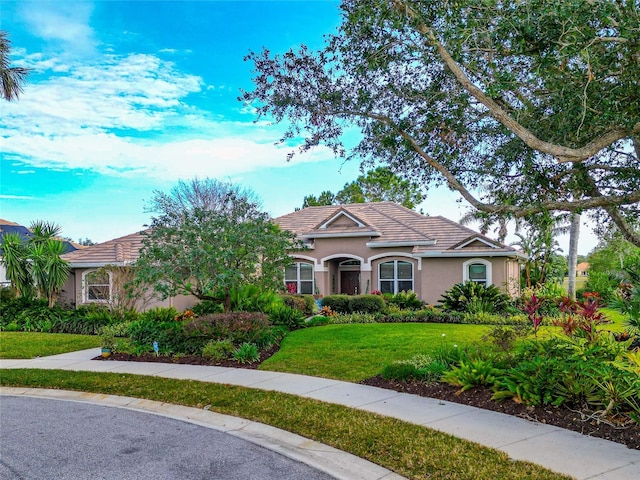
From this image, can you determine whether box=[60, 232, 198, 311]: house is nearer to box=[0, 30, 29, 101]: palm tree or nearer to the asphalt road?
box=[0, 30, 29, 101]: palm tree

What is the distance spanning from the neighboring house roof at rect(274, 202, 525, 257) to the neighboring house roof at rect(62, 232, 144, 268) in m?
7.83

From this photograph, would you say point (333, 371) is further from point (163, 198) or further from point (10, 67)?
point (163, 198)

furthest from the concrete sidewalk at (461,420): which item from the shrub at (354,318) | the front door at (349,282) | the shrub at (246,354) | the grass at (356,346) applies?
the front door at (349,282)

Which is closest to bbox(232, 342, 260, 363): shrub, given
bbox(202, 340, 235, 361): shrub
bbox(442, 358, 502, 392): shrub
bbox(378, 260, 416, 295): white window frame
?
bbox(202, 340, 235, 361): shrub

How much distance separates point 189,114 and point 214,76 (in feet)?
8.63

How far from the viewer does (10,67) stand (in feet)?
69.9

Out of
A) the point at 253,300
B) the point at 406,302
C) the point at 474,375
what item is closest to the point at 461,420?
the point at 474,375

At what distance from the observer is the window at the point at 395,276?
923 inches

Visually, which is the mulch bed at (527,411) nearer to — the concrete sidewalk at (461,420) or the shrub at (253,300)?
the concrete sidewalk at (461,420)

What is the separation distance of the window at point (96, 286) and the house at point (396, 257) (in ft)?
26.5

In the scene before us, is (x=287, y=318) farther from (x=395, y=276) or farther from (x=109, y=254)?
(x=109, y=254)

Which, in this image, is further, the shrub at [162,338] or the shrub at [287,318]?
the shrub at [287,318]

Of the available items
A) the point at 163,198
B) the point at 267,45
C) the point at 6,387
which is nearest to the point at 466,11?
the point at 267,45

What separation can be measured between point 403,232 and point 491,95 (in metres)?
16.6
